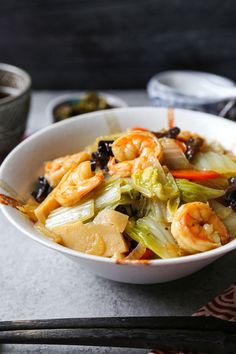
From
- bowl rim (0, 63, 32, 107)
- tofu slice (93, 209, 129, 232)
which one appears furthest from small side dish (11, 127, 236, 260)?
bowl rim (0, 63, 32, 107)

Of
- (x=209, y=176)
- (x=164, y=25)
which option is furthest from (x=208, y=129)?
(x=164, y=25)

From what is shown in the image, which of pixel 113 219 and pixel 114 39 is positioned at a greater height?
pixel 113 219

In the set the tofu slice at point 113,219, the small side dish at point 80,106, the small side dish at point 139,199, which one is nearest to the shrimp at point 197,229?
the small side dish at point 139,199

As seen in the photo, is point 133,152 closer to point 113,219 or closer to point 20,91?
point 113,219

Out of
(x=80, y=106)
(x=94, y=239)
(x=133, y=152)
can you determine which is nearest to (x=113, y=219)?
(x=94, y=239)

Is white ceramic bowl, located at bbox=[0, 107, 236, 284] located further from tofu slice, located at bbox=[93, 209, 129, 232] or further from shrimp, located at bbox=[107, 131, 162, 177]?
shrimp, located at bbox=[107, 131, 162, 177]

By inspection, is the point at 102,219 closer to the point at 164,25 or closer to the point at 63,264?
the point at 63,264

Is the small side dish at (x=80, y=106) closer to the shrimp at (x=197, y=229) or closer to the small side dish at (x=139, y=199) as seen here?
the small side dish at (x=139, y=199)
